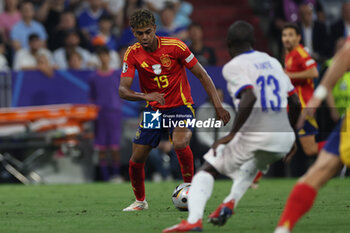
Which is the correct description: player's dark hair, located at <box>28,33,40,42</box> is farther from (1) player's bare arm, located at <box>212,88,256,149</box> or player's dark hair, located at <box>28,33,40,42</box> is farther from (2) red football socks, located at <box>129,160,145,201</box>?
(1) player's bare arm, located at <box>212,88,256,149</box>

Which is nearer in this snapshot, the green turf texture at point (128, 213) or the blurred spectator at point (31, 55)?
the green turf texture at point (128, 213)

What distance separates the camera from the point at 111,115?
48.0ft

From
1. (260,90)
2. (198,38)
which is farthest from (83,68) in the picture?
(260,90)

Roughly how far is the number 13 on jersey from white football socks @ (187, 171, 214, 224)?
0.80m

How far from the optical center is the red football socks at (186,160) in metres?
8.20

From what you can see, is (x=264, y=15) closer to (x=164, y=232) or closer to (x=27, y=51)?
(x=27, y=51)

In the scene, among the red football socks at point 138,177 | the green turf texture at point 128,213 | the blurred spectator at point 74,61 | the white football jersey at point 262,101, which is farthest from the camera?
the blurred spectator at point 74,61

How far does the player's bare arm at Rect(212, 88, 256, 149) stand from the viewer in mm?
5801

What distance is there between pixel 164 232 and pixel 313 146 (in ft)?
17.6

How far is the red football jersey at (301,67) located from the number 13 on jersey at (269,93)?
15.1ft

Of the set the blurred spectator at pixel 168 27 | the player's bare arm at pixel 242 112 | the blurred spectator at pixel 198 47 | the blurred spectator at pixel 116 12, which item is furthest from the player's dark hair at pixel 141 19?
the blurred spectator at pixel 116 12

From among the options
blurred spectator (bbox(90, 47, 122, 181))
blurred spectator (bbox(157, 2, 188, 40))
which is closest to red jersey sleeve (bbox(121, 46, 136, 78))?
blurred spectator (bbox(90, 47, 122, 181))

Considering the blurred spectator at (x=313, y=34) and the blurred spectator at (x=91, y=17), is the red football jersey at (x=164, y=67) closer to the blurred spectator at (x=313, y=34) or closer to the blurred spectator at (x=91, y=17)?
the blurred spectator at (x=313, y=34)

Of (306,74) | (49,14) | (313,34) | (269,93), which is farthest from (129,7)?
(269,93)
